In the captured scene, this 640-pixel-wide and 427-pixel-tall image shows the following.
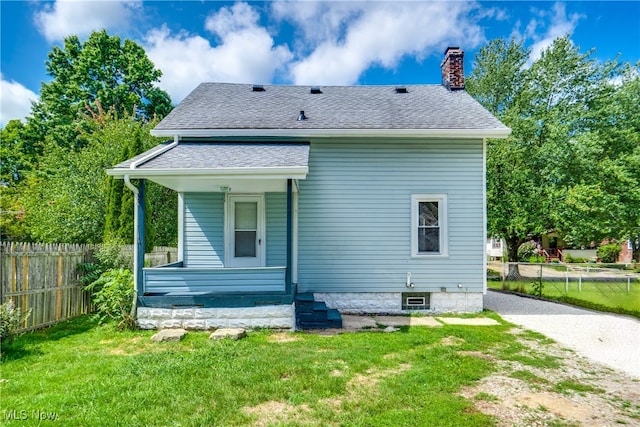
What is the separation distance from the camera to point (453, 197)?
806cm

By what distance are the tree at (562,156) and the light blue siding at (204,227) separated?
36.7ft

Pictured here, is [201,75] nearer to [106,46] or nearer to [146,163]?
[146,163]

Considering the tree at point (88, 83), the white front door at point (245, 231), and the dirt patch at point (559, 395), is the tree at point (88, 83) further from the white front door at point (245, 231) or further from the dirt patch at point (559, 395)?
the dirt patch at point (559, 395)

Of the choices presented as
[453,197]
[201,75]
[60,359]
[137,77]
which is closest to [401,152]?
[453,197]

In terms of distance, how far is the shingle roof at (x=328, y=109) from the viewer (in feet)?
26.4

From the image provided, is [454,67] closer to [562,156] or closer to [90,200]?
[562,156]

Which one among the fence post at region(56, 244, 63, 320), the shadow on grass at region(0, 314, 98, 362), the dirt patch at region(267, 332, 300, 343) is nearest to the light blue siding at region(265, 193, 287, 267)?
the dirt patch at region(267, 332, 300, 343)

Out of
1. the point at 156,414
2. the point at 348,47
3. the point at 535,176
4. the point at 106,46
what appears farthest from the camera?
the point at 106,46

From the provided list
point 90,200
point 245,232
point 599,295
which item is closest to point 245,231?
point 245,232

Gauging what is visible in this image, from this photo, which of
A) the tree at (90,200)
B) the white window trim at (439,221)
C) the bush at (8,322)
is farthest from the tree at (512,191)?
the bush at (8,322)

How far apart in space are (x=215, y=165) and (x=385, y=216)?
401 centimetres

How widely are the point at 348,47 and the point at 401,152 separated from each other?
6543mm

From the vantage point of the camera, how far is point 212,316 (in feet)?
20.9

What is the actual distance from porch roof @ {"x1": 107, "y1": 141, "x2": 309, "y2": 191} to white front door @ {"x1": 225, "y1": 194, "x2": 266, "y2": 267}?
84 cm
